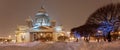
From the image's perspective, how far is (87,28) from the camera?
69375mm

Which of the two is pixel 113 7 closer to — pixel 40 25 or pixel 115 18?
pixel 115 18

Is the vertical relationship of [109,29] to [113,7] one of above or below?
below

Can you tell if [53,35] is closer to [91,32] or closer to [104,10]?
[91,32]

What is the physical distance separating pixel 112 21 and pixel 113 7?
11.1 ft

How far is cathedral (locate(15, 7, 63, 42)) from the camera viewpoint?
Result: 433 ft

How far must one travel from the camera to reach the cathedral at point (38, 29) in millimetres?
131875

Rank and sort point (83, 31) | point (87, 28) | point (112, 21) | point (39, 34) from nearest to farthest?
point (112, 21)
point (87, 28)
point (83, 31)
point (39, 34)

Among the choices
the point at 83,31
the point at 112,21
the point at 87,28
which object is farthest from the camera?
the point at 83,31

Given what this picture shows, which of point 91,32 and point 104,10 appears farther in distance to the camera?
point 91,32

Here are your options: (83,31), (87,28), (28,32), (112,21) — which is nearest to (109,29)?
(112,21)

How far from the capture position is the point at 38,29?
132625 mm

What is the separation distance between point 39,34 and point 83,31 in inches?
2204

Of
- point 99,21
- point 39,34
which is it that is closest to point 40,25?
point 39,34

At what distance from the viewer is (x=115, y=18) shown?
5947 cm
